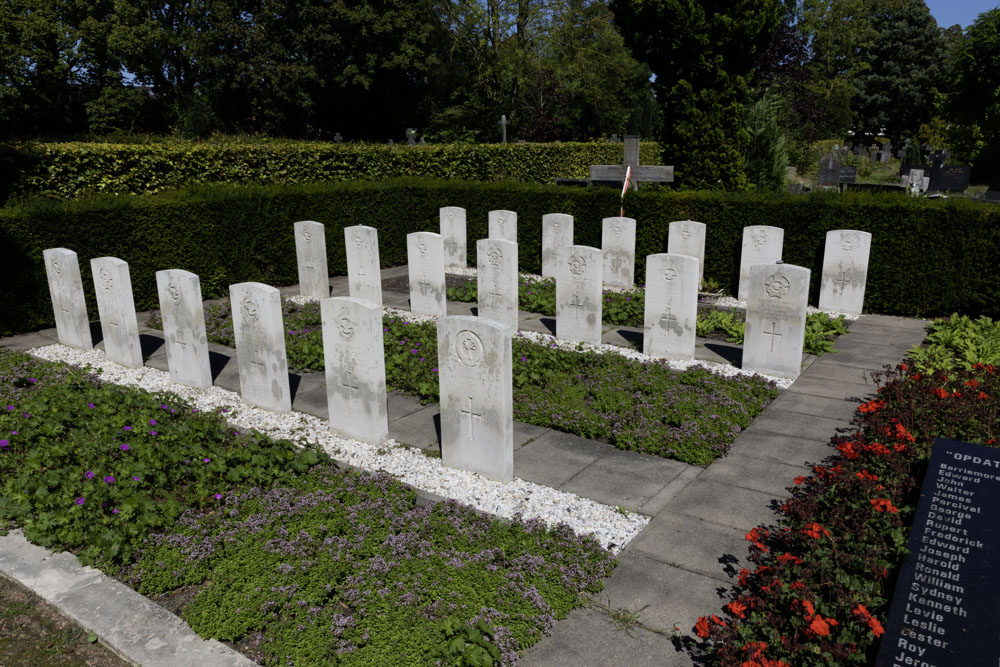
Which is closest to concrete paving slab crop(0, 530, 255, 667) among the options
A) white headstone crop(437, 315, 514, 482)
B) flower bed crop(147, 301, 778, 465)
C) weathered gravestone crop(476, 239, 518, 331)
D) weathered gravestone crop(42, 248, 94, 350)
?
white headstone crop(437, 315, 514, 482)

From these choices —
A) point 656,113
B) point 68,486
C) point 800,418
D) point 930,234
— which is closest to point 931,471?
point 800,418

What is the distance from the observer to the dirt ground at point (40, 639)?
400cm

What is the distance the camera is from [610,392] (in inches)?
317

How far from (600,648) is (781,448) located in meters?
3.49

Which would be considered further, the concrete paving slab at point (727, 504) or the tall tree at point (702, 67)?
the tall tree at point (702, 67)

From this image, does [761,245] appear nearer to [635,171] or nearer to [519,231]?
[635,171]

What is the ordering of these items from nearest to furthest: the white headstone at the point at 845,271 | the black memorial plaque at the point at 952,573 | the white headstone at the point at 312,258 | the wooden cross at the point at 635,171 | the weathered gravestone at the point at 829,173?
1. the black memorial plaque at the point at 952,573
2. the white headstone at the point at 845,271
3. the white headstone at the point at 312,258
4. the wooden cross at the point at 635,171
5. the weathered gravestone at the point at 829,173

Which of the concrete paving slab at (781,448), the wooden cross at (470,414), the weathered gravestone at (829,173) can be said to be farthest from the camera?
the weathered gravestone at (829,173)

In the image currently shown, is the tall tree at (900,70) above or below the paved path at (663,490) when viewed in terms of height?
above

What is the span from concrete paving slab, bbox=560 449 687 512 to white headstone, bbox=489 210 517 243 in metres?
9.09

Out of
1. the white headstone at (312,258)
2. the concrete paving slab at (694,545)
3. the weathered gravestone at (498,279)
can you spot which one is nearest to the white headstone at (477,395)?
the concrete paving slab at (694,545)

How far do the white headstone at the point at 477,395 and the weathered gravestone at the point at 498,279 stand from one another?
4.45 metres

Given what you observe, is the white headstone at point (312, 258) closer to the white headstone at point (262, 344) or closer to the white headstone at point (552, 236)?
the white headstone at point (552, 236)

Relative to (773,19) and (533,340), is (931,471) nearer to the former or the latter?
(533,340)
